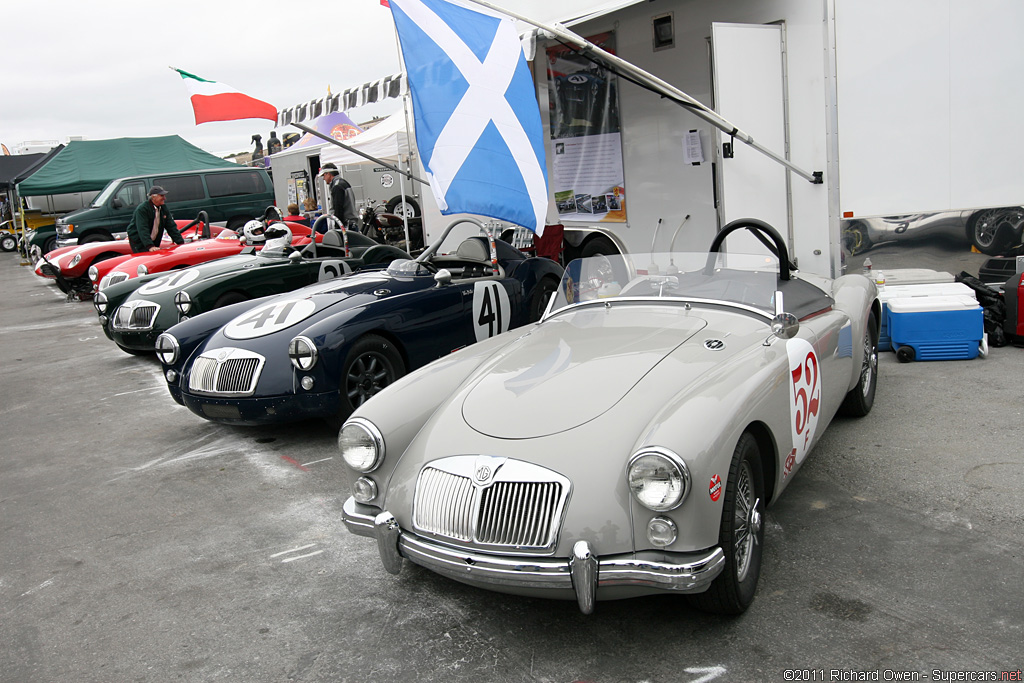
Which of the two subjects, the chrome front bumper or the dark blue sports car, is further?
the dark blue sports car

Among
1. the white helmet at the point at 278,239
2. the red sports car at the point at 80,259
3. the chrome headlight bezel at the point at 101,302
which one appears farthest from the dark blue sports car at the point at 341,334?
the red sports car at the point at 80,259

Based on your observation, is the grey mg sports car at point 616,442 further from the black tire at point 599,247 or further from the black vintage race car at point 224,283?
the black tire at point 599,247

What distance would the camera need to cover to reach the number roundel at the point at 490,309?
6.50 metres

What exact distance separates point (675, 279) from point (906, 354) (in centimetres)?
311

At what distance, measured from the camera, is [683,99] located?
621 centimetres

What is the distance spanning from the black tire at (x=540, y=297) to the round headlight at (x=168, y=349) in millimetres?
2917

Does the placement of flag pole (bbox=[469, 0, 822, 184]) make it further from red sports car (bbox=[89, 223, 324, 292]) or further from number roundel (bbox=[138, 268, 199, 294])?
red sports car (bbox=[89, 223, 324, 292])

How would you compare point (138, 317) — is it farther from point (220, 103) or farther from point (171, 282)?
point (220, 103)

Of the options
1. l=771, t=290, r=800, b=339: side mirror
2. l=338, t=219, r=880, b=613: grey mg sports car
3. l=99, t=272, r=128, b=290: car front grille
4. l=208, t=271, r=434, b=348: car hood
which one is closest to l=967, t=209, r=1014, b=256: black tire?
l=338, t=219, r=880, b=613: grey mg sports car

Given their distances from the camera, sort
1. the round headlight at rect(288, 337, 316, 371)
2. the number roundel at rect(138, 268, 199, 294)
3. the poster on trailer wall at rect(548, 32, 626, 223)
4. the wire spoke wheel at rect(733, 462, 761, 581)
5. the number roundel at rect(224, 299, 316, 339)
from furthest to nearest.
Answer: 1. the poster on trailer wall at rect(548, 32, 626, 223)
2. the number roundel at rect(138, 268, 199, 294)
3. the number roundel at rect(224, 299, 316, 339)
4. the round headlight at rect(288, 337, 316, 371)
5. the wire spoke wheel at rect(733, 462, 761, 581)

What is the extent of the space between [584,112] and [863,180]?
12.6 feet

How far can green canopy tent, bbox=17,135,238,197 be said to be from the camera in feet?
79.5

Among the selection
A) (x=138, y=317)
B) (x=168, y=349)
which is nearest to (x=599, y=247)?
(x=138, y=317)

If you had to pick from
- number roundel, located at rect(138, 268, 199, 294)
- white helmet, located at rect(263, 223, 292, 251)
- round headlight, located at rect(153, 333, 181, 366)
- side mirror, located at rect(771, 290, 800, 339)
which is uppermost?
white helmet, located at rect(263, 223, 292, 251)
